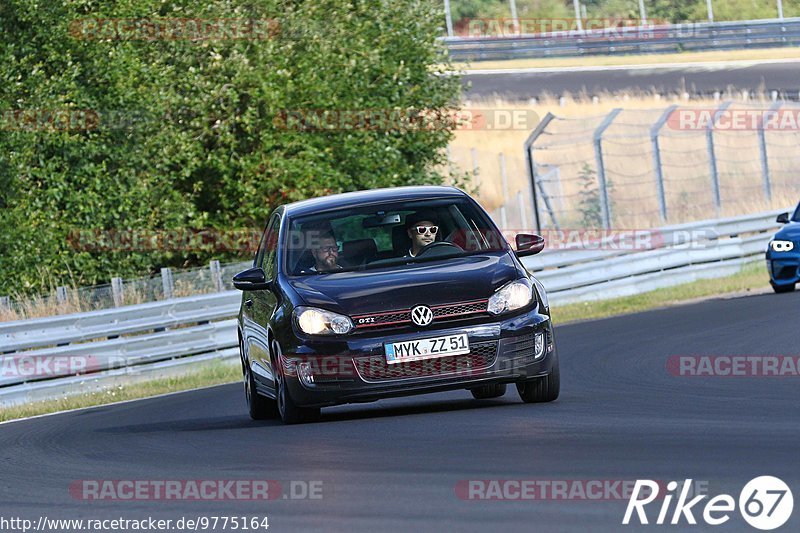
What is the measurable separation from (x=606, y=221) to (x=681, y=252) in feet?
4.59

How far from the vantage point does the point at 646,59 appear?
55.0 meters

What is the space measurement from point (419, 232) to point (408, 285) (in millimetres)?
1044

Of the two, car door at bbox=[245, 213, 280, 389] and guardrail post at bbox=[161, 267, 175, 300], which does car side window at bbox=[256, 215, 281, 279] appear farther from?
guardrail post at bbox=[161, 267, 175, 300]

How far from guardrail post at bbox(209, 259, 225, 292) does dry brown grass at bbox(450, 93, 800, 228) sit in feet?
46.0

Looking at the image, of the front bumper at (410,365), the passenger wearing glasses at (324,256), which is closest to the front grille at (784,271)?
the passenger wearing glasses at (324,256)

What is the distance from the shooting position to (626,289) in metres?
25.9

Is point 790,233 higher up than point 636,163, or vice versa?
point 790,233

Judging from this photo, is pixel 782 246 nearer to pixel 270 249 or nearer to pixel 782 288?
pixel 782 288

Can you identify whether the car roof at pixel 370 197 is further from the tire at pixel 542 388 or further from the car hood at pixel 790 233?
the car hood at pixel 790 233

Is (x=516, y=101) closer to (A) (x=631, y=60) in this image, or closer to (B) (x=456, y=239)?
(A) (x=631, y=60)

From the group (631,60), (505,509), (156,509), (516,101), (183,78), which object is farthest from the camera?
(631,60)

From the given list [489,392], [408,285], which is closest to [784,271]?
[489,392]

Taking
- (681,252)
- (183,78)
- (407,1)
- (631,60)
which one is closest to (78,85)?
(183,78)

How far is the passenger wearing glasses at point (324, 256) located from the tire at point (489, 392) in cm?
166
